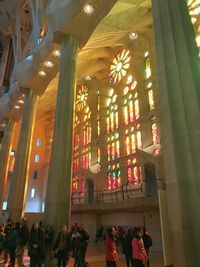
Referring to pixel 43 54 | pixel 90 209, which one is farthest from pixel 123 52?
pixel 90 209

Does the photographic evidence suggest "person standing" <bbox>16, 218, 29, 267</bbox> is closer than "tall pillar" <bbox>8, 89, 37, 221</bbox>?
Yes

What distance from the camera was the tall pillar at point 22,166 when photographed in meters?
12.9

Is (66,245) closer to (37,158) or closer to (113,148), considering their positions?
(113,148)

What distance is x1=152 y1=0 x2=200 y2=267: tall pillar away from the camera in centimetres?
414

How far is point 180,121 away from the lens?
4.86 metres

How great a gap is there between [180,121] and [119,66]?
54.6 feet

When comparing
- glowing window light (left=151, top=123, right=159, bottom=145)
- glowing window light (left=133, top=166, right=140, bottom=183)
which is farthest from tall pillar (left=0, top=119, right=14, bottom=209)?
glowing window light (left=151, top=123, right=159, bottom=145)

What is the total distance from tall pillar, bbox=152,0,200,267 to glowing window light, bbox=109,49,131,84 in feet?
44.9

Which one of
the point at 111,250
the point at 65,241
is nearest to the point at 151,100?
the point at 65,241

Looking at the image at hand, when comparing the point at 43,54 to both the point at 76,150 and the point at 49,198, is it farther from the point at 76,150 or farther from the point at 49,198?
the point at 76,150

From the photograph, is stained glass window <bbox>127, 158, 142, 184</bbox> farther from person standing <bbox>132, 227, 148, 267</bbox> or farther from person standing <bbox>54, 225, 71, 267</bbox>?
person standing <bbox>132, 227, 148, 267</bbox>

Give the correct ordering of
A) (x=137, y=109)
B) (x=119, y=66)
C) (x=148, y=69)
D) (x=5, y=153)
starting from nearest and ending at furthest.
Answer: (x=148, y=69) < (x=137, y=109) < (x=5, y=153) < (x=119, y=66)

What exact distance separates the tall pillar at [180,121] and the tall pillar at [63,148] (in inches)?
195

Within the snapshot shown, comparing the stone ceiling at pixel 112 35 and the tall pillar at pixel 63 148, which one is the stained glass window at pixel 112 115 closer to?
the stone ceiling at pixel 112 35
